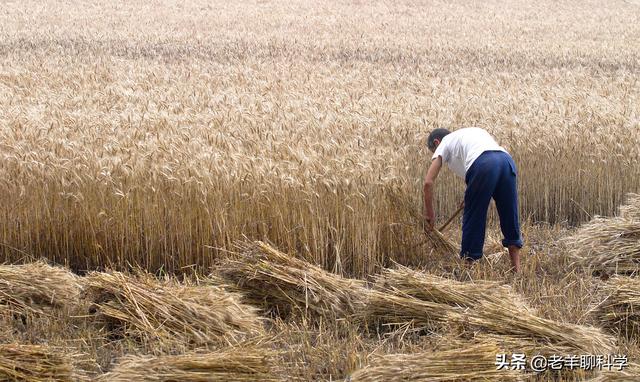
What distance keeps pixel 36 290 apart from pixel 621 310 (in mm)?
3643

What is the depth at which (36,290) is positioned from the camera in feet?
17.6

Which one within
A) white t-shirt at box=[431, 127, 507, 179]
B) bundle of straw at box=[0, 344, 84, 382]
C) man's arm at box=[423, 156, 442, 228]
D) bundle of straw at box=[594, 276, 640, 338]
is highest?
white t-shirt at box=[431, 127, 507, 179]

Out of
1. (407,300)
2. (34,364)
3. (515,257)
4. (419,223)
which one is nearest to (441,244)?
(419,223)

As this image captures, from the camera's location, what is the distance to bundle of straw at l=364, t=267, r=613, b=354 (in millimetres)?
4781

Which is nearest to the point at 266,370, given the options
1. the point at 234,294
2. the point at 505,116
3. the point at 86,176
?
the point at 234,294

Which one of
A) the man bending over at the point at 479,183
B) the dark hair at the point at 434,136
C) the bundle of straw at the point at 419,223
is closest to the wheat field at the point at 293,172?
the bundle of straw at the point at 419,223

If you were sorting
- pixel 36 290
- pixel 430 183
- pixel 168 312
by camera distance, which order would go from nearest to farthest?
pixel 168 312 < pixel 36 290 < pixel 430 183

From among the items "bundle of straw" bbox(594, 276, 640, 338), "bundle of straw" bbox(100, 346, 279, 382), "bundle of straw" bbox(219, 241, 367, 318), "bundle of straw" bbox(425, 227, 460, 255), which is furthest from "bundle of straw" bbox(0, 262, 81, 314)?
"bundle of straw" bbox(594, 276, 640, 338)

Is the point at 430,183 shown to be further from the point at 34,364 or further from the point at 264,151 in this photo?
the point at 34,364

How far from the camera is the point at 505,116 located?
361 inches

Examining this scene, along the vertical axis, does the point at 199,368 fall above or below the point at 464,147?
below

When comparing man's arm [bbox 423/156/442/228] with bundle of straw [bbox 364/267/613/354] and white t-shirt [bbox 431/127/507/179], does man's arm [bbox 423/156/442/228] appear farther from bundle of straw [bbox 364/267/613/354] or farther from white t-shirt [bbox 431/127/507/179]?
bundle of straw [bbox 364/267/613/354]

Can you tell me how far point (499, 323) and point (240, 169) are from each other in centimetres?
254

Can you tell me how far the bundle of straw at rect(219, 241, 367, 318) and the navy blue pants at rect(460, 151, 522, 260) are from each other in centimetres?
112
